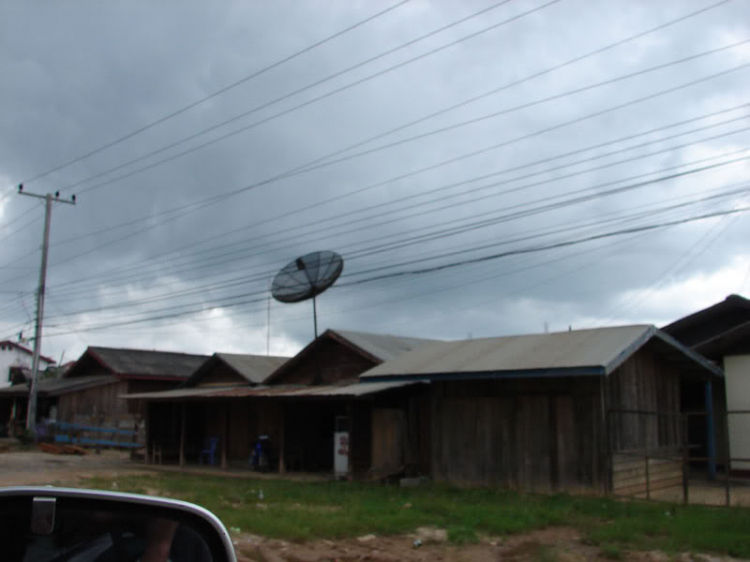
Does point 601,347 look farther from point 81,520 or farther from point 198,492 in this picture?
point 81,520

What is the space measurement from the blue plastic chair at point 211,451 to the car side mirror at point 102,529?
84.1 feet

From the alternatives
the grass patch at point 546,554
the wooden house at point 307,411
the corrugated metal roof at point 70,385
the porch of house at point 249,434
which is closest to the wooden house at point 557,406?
the wooden house at point 307,411

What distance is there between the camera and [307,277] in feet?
90.9

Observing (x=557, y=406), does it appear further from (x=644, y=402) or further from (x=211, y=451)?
(x=211, y=451)

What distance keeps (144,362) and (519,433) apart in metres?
27.4

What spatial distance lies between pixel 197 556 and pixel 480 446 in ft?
52.1

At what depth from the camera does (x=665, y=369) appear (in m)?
19.9

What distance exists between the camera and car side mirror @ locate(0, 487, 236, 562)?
112 inches

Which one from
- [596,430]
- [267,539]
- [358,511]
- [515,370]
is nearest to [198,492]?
[358,511]

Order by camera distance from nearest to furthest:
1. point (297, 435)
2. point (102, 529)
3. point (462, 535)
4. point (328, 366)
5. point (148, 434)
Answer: point (102, 529), point (462, 535), point (297, 435), point (328, 366), point (148, 434)

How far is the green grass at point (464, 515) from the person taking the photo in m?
11.2

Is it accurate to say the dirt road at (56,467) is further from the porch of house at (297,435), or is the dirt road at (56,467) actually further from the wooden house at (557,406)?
the wooden house at (557,406)

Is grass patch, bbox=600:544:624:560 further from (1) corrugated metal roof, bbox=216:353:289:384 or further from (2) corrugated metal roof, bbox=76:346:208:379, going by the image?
(2) corrugated metal roof, bbox=76:346:208:379

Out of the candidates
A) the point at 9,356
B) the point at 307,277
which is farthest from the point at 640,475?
the point at 9,356
